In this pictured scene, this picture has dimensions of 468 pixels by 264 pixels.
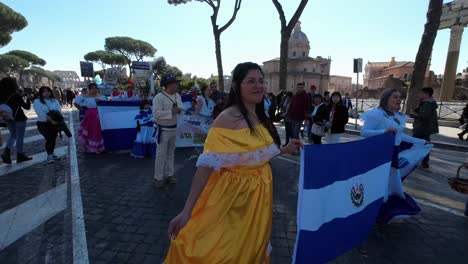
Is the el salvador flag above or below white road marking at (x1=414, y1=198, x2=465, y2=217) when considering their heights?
above

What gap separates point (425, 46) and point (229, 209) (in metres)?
14.4

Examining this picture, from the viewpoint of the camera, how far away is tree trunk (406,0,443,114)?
12.7 metres

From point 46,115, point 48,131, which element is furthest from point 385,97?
point 48,131

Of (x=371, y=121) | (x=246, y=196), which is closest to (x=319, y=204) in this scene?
(x=246, y=196)

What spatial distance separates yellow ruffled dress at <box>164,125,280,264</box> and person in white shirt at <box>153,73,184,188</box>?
3.56m


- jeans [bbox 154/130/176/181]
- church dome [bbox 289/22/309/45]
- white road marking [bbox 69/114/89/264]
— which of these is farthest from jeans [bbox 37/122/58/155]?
church dome [bbox 289/22/309/45]

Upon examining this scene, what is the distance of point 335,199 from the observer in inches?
97.0

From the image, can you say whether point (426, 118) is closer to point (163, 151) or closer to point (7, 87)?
point (163, 151)

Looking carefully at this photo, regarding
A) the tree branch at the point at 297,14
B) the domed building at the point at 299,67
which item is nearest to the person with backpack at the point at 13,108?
the tree branch at the point at 297,14

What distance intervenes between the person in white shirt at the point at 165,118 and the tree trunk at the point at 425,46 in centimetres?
1212

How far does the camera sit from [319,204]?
2309mm

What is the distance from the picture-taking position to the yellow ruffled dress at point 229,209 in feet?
5.93

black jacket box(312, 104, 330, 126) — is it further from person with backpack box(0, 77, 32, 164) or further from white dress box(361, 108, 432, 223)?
person with backpack box(0, 77, 32, 164)

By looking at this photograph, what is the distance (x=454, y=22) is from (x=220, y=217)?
107 feet
